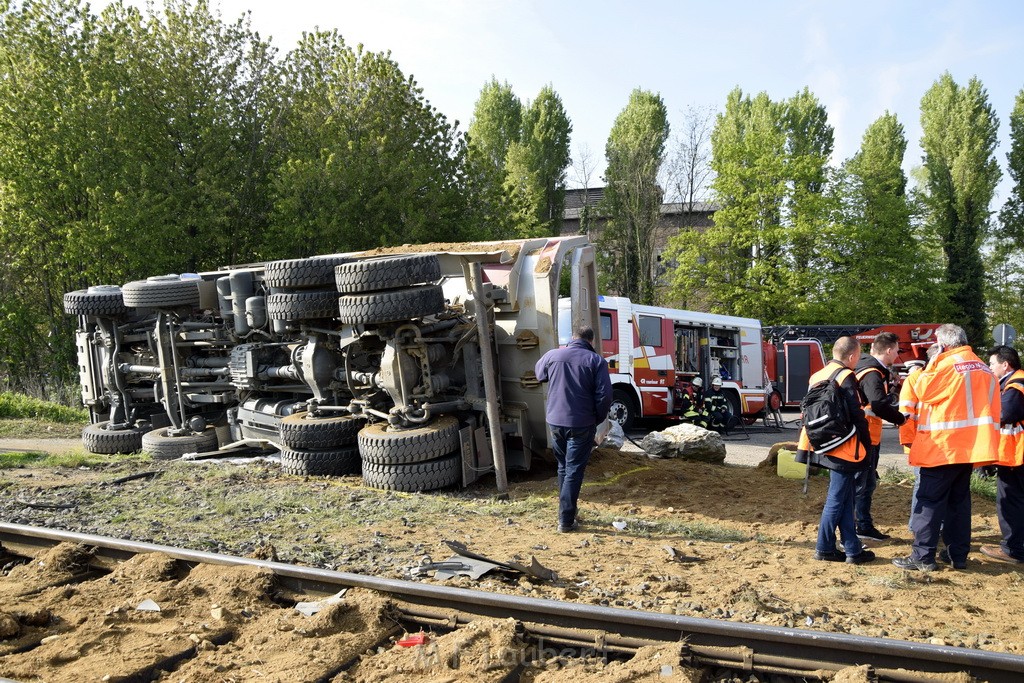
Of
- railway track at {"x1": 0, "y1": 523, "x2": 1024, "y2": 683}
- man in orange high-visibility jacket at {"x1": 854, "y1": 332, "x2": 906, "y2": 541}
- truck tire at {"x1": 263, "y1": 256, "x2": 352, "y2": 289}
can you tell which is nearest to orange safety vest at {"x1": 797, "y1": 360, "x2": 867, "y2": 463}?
man in orange high-visibility jacket at {"x1": 854, "y1": 332, "x2": 906, "y2": 541}

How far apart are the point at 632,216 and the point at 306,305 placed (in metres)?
30.3

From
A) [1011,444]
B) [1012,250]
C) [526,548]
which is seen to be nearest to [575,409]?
[526,548]

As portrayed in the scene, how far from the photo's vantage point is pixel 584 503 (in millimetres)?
7641

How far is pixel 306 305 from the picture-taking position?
27.6 feet

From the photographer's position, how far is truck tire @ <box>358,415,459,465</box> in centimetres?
783

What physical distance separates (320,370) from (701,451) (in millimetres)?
4801

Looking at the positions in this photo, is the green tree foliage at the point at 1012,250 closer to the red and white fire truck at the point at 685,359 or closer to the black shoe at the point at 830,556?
the red and white fire truck at the point at 685,359

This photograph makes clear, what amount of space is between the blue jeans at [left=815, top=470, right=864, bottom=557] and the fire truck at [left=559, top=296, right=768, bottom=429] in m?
6.86

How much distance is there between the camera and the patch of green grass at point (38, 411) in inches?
627

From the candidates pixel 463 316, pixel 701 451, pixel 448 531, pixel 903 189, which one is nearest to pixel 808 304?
pixel 903 189

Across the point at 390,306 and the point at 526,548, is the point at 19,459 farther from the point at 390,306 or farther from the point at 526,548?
the point at 526,548

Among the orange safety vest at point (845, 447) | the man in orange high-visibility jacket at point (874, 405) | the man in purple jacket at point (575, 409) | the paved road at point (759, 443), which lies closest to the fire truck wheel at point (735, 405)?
the paved road at point (759, 443)

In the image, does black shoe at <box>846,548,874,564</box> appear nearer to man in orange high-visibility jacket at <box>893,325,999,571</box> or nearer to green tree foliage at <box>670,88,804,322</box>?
man in orange high-visibility jacket at <box>893,325,999,571</box>

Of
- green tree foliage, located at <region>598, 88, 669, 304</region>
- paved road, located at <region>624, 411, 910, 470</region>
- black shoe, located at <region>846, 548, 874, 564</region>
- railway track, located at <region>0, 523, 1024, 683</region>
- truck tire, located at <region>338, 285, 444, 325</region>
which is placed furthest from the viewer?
green tree foliage, located at <region>598, 88, 669, 304</region>
